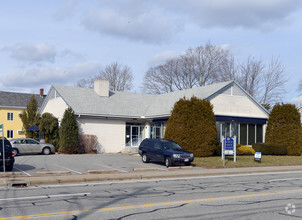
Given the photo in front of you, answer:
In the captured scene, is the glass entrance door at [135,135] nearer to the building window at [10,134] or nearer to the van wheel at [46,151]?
the van wheel at [46,151]

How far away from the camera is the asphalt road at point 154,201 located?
8547mm

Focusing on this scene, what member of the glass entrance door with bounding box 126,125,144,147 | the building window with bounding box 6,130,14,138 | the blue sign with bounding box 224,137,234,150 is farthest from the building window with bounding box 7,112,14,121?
the blue sign with bounding box 224,137,234,150

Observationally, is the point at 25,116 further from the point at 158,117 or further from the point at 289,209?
the point at 289,209

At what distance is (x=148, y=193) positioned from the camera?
39.3 feet

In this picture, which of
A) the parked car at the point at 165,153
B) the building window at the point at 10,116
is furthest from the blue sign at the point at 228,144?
the building window at the point at 10,116

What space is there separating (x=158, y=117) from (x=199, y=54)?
27.0m

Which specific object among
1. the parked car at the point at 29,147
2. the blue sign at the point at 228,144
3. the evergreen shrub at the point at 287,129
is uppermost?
the evergreen shrub at the point at 287,129

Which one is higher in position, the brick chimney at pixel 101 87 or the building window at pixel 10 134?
the brick chimney at pixel 101 87

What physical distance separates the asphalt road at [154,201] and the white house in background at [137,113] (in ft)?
59.3

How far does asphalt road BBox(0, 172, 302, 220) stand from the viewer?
28.0ft

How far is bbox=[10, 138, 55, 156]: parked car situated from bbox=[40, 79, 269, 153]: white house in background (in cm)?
334

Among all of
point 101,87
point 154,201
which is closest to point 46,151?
point 101,87

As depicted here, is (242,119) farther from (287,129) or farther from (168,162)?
(168,162)

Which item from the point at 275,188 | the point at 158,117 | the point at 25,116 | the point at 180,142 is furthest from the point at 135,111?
the point at 275,188
